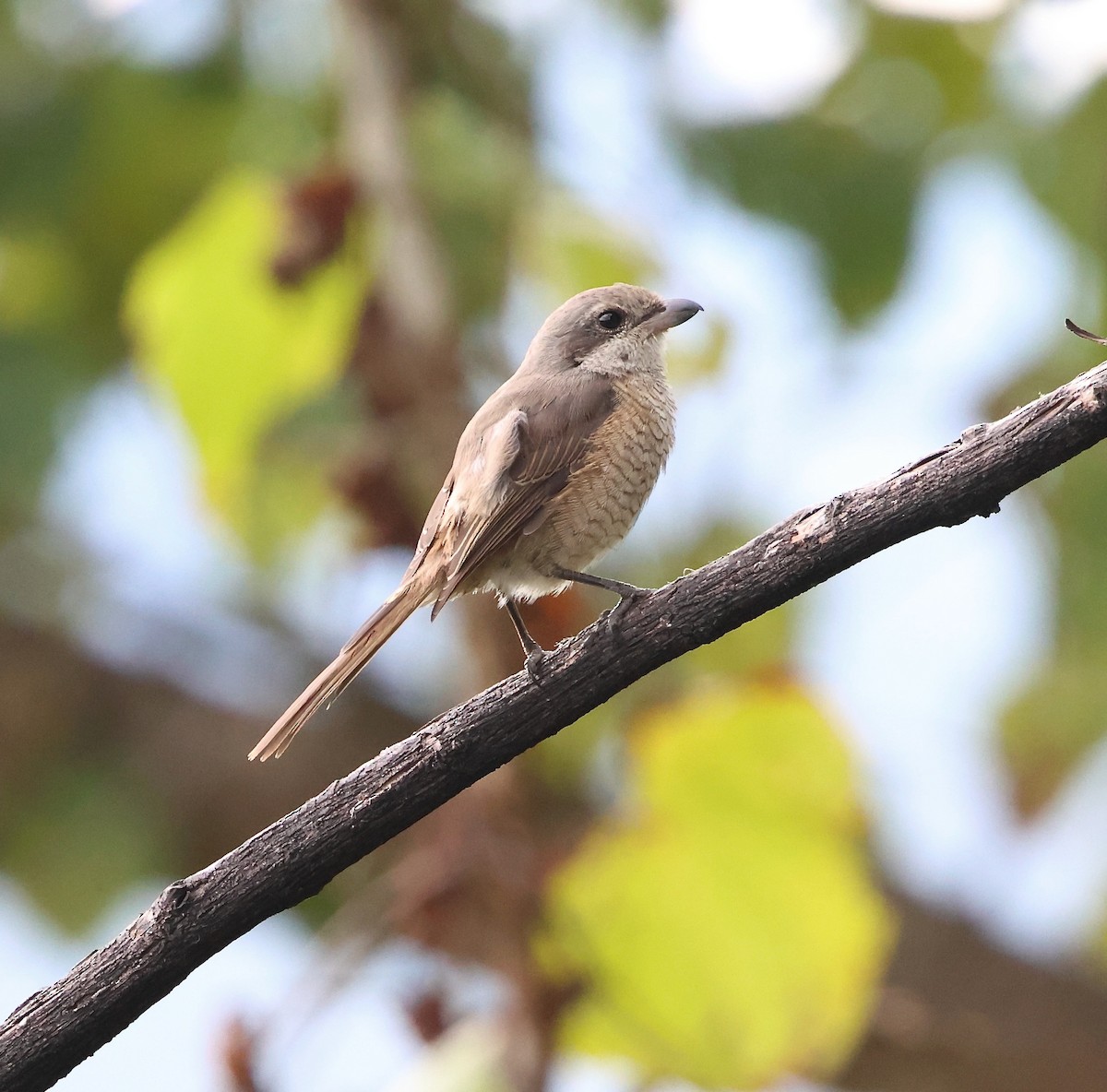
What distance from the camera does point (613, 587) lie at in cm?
305

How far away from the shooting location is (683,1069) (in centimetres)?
379

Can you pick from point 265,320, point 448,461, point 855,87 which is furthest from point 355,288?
point 855,87

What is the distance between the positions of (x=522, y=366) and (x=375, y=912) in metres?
1.61

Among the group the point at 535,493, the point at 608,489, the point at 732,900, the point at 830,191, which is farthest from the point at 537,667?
the point at 830,191

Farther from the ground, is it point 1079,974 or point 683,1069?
point 683,1069

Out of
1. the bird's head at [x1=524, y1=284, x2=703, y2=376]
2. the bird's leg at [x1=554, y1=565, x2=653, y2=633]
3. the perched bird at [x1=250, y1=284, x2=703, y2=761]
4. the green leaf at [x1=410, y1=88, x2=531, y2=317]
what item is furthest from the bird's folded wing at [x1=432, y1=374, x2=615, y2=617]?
the green leaf at [x1=410, y1=88, x2=531, y2=317]

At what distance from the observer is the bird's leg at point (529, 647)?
2617mm

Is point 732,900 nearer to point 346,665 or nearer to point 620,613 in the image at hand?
point 346,665

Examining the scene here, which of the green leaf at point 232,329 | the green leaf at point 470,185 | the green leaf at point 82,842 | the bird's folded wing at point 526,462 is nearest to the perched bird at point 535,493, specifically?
the bird's folded wing at point 526,462

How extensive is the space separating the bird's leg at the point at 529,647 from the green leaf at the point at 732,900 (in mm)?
669

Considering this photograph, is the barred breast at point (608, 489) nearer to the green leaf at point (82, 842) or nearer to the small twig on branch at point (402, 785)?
the small twig on branch at point (402, 785)

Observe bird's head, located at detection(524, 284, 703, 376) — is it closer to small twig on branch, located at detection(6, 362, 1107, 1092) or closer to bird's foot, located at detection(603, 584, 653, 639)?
bird's foot, located at detection(603, 584, 653, 639)

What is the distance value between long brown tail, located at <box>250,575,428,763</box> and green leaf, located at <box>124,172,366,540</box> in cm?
133

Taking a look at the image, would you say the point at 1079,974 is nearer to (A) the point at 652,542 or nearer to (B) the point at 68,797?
(A) the point at 652,542
